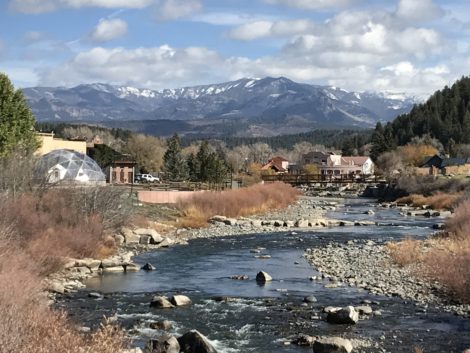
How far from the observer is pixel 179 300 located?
70.5 ft

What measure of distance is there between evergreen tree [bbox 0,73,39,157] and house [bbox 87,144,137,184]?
4182 centimetres

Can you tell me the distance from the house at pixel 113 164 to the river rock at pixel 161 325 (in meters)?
73.1

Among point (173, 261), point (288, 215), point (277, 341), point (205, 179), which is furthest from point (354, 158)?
point (277, 341)

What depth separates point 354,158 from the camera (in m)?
169

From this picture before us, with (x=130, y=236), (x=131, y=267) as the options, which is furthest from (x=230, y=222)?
(x=131, y=267)

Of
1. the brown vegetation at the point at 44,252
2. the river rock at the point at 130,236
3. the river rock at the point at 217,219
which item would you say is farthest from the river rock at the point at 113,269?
the river rock at the point at 217,219

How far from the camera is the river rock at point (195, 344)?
15711mm

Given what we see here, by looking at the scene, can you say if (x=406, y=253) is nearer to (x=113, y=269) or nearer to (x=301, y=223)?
(x=113, y=269)

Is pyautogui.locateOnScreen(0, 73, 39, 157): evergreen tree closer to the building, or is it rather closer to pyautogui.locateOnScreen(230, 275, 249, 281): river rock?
pyautogui.locateOnScreen(230, 275, 249, 281): river rock

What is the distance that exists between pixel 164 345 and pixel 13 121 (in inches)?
1352

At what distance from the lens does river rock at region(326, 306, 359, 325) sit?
1866cm

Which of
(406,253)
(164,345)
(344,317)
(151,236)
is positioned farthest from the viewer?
(151,236)

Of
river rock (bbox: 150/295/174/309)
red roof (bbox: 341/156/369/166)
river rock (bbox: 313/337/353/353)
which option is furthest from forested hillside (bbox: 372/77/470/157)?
river rock (bbox: 313/337/353/353)

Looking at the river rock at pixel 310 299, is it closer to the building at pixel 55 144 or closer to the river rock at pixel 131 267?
the river rock at pixel 131 267
